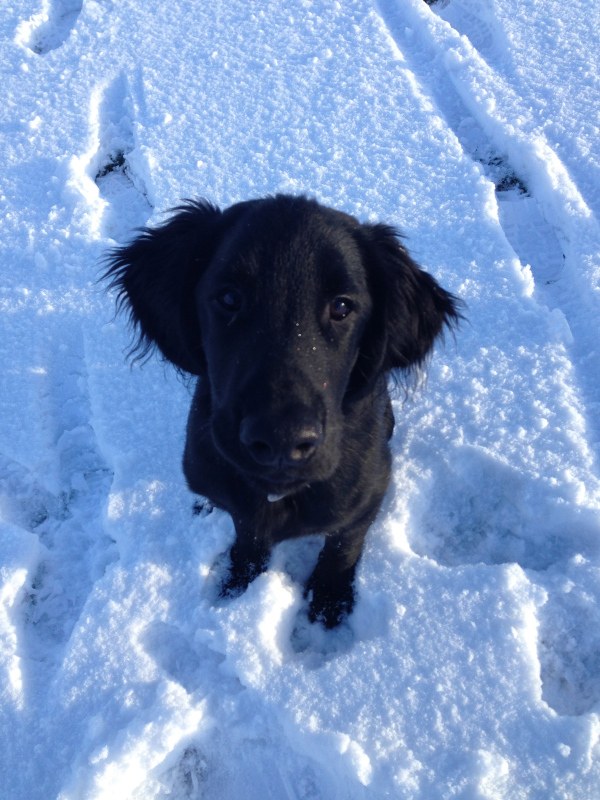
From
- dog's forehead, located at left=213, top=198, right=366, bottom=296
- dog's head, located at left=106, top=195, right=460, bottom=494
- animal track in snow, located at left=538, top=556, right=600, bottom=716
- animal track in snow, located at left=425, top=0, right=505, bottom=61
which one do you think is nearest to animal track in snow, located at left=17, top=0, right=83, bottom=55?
animal track in snow, located at left=425, top=0, right=505, bottom=61

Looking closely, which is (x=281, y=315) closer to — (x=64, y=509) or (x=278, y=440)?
(x=278, y=440)

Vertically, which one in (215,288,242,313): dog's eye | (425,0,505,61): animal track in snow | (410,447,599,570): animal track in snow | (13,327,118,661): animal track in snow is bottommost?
(13,327,118,661): animal track in snow

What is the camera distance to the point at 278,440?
47.3 inches

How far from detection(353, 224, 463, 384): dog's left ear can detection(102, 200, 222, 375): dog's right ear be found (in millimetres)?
540

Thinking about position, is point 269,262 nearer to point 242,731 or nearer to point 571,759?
point 242,731

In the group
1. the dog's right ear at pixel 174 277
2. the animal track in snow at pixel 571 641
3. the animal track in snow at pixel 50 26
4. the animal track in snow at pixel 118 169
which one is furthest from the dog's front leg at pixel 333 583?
the animal track in snow at pixel 50 26

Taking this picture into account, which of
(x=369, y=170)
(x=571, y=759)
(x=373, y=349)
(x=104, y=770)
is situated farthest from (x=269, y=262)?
(x=369, y=170)

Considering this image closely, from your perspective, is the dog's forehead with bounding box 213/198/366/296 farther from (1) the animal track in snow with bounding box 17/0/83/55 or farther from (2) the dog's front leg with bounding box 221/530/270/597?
(1) the animal track in snow with bounding box 17/0/83/55

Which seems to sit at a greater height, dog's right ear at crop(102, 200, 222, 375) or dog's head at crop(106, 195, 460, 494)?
dog's head at crop(106, 195, 460, 494)

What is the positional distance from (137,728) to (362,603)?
3.06 feet

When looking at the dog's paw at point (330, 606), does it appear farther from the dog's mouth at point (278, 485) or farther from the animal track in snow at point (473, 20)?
the animal track in snow at point (473, 20)

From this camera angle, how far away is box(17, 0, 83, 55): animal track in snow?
4.16m

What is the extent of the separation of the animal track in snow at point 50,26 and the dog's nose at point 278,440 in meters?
4.56

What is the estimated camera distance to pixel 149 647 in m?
1.99
